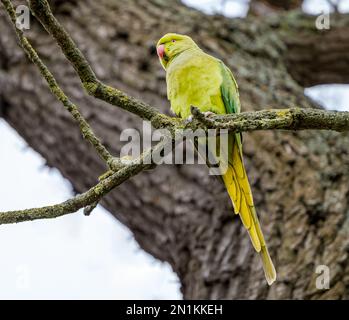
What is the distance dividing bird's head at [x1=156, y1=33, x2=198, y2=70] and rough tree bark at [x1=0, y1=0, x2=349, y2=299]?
89cm

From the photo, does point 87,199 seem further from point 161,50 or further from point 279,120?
point 161,50

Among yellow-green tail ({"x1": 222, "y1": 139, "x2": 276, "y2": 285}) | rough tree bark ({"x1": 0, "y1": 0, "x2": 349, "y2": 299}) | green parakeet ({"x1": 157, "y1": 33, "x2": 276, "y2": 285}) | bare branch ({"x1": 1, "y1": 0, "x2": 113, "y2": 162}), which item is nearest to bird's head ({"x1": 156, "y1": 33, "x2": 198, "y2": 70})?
green parakeet ({"x1": 157, "y1": 33, "x2": 276, "y2": 285})

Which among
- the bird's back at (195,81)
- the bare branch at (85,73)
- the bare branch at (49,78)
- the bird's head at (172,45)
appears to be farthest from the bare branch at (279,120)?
the bird's head at (172,45)

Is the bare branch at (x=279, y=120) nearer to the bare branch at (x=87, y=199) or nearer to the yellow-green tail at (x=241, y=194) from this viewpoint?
the bare branch at (x=87, y=199)

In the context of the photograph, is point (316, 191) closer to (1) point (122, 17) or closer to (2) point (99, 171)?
(2) point (99, 171)

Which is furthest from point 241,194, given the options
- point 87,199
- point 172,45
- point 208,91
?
point 87,199

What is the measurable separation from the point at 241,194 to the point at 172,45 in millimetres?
581

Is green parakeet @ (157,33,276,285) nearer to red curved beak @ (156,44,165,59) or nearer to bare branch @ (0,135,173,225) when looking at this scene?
red curved beak @ (156,44,165,59)

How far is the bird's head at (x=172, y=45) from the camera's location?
2.06 meters

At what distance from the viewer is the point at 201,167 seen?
293 cm

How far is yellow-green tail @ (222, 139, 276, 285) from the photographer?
199 cm

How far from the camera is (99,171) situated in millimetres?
3133

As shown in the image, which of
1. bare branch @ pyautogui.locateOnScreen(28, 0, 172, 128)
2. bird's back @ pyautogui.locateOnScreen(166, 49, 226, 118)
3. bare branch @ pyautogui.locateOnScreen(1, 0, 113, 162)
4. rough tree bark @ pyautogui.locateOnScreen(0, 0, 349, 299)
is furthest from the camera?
rough tree bark @ pyautogui.locateOnScreen(0, 0, 349, 299)
